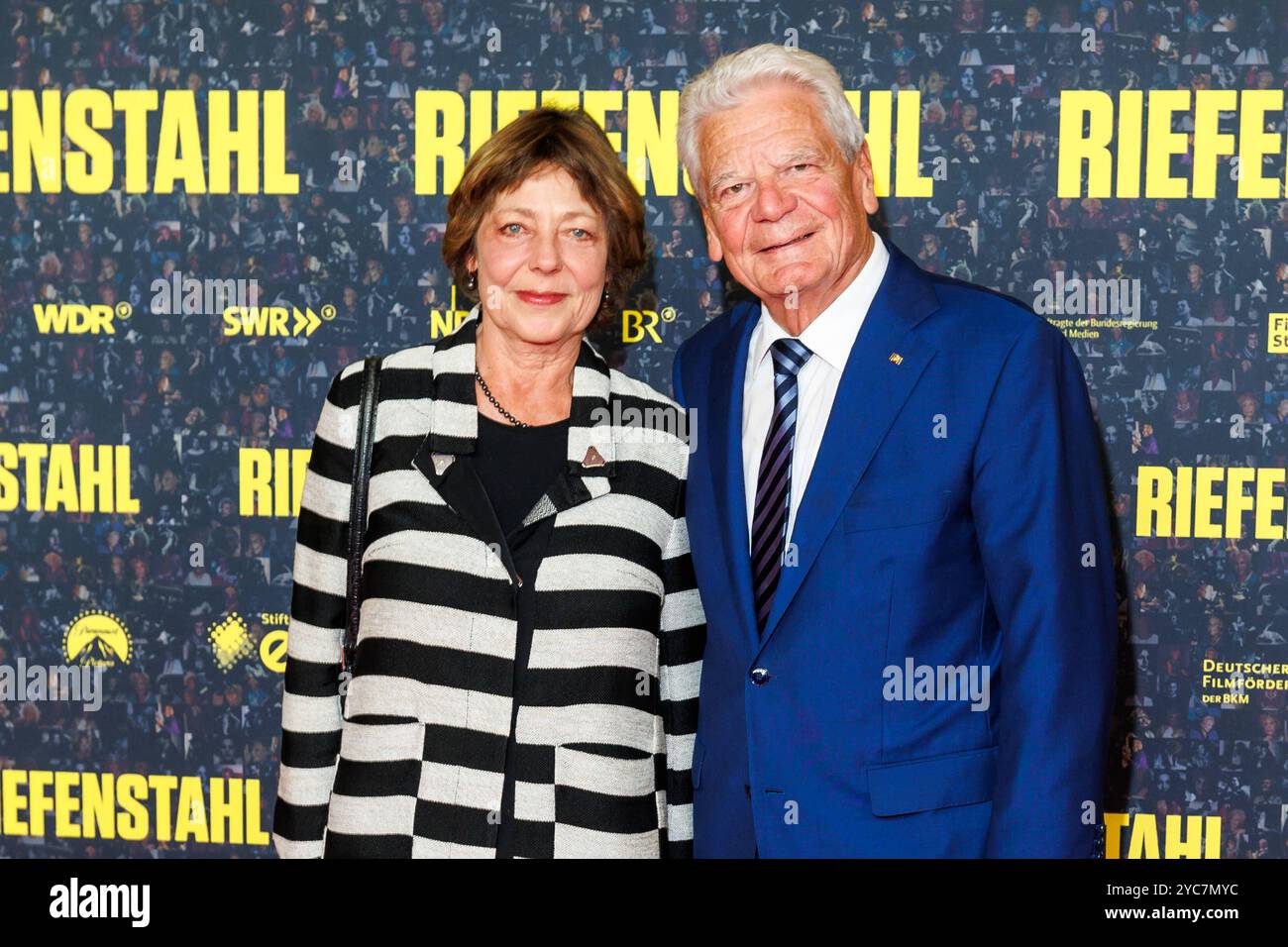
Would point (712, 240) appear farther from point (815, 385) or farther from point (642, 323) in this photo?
point (642, 323)

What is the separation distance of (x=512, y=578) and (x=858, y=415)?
1.99 ft

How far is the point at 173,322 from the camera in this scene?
2.93 m

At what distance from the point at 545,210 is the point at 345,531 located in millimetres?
645

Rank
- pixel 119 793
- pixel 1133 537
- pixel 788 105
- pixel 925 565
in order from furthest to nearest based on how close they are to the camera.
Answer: pixel 119 793 < pixel 1133 537 < pixel 788 105 < pixel 925 565

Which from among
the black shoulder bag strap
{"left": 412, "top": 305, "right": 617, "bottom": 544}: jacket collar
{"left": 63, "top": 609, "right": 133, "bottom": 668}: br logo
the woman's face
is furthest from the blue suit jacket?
{"left": 63, "top": 609, "right": 133, "bottom": 668}: br logo

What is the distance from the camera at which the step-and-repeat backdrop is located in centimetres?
271

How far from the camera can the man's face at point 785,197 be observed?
1.96 metres

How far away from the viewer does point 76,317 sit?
2951mm

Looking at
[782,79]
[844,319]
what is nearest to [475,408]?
[844,319]

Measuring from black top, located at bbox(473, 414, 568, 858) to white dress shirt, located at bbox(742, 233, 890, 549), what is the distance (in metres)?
0.33

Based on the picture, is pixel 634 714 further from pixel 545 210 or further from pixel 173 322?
pixel 173 322

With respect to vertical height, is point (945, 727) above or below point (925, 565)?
below

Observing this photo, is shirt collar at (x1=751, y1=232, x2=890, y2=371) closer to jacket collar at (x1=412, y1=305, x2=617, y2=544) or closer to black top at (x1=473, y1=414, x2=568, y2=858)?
jacket collar at (x1=412, y1=305, x2=617, y2=544)

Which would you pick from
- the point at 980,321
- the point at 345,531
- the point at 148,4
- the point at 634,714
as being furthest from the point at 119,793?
the point at 980,321
